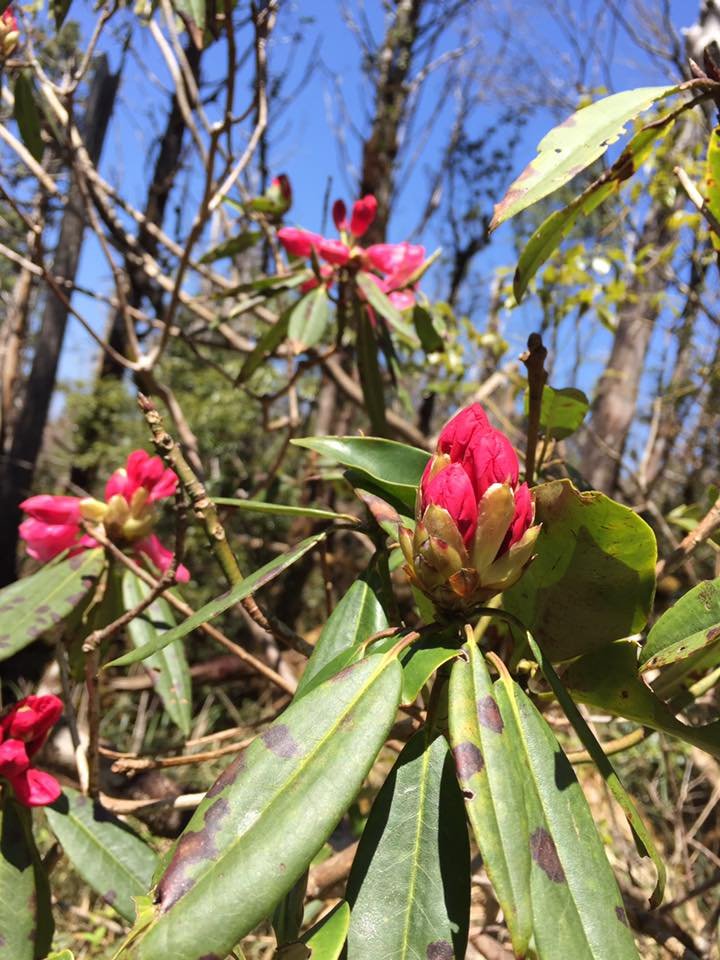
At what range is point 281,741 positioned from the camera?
385mm

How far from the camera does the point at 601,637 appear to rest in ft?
1.55

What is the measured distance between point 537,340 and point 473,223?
241 inches

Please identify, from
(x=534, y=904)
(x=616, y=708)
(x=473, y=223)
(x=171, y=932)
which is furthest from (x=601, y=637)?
(x=473, y=223)

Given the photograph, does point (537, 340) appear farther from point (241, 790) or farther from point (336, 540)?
point (336, 540)

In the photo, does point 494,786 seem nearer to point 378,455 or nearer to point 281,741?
point 281,741

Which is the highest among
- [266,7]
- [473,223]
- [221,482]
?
[473,223]

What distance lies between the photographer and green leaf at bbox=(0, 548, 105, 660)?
2.17 ft

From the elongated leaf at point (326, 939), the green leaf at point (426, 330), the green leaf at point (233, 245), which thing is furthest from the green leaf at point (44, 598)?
→ the green leaf at point (233, 245)

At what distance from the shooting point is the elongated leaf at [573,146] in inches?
19.1

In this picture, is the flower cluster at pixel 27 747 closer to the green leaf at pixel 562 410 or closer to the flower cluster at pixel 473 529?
the flower cluster at pixel 473 529

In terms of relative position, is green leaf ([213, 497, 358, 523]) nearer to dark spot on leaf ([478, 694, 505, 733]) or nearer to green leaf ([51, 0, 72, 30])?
dark spot on leaf ([478, 694, 505, 733])

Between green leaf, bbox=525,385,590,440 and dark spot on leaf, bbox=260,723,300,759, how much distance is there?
0.41m

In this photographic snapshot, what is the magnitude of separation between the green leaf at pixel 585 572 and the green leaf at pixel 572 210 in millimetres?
182

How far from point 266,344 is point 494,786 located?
3.39 ft
